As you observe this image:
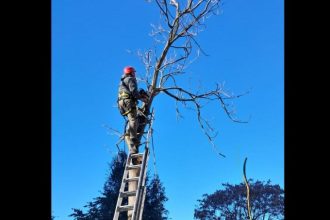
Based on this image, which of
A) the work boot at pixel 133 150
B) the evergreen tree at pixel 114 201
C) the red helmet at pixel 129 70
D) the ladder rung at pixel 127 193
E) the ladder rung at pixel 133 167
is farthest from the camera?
the evergreen tree at pixel 114 201

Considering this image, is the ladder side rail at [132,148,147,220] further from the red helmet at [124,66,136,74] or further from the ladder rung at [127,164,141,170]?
the red helmet at [124,66,136,74]

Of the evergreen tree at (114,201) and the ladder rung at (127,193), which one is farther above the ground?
the evergreen tree at (114,201)

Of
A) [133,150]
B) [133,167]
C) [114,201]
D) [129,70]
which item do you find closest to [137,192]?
[133,167]

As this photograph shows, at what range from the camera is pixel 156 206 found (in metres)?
21.9

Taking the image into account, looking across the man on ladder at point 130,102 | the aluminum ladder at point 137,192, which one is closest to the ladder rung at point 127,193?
the aluminum ladder at point 137,192

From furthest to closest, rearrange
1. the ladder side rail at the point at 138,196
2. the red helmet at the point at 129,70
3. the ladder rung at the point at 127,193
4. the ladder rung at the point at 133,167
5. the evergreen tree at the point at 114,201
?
1. the evergreen tree at the point at 114,201
2. the red helmet at the point at 129,70
3. the ladder rung at the point at 133,167
4. the ladder rung at the point at 127,193
5. the ladder side rail at the point at 138,196

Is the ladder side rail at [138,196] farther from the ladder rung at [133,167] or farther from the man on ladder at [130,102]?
the man on ladder at [130,102]

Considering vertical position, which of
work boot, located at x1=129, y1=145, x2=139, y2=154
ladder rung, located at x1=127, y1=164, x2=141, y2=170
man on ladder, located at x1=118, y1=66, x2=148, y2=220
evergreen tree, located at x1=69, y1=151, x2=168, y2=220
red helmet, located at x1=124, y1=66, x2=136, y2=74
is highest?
evergreen tree, located at x1=69, y1=151, x2=168, y2=220

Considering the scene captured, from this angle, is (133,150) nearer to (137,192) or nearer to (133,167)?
(133,167)

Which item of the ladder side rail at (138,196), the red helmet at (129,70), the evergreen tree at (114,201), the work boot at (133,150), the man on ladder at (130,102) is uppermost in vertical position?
the evergreen tree at (114,201)

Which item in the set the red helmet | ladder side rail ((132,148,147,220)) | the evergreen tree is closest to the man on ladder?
the red helmet
